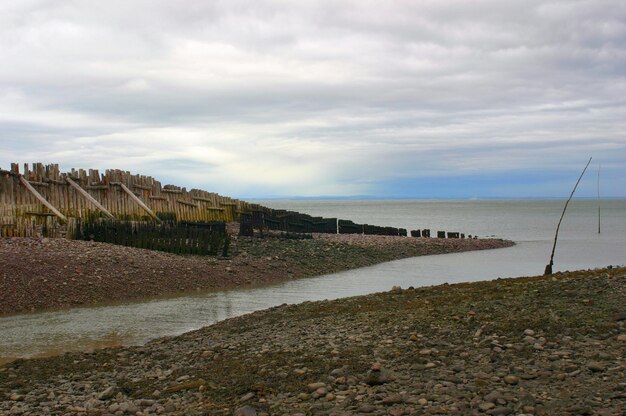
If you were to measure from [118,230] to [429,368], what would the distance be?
1746 cm

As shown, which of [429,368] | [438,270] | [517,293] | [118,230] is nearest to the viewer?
[429,368]

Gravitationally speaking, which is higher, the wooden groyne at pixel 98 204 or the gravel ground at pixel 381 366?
the wooden groyne at pixel 98 204

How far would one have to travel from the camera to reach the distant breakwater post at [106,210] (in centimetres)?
2259

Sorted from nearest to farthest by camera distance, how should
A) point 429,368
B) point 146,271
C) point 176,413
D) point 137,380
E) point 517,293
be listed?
point 176,413 → point 429,368 → point 137,380 → point 517,293 → point 146,271

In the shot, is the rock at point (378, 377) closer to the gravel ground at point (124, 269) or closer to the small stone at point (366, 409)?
the small stone at point (366, 409)

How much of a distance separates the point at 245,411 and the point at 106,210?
2108cm

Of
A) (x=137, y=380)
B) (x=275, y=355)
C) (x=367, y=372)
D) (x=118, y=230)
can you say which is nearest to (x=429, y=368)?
(x=367, y=372)

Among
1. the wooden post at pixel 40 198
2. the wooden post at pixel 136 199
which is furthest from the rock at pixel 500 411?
the wooden post at pixel 136 199

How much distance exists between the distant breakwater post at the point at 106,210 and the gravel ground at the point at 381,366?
39.4ft

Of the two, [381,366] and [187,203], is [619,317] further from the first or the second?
[187,203]

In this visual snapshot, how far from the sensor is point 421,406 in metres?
6.64

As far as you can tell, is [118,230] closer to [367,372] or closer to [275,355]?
[275,355]

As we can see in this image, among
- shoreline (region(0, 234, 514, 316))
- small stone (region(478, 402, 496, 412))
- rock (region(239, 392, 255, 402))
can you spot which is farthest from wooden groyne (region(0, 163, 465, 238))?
small stone (region(478, 402, 496, 412))

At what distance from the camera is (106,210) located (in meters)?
26.6
